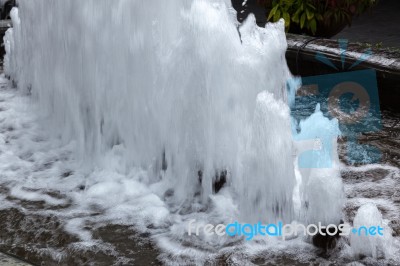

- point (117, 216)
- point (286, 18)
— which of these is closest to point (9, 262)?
point (117, 216)

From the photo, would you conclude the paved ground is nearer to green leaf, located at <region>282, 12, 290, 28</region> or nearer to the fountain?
the fountain

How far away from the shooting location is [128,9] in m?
4.24

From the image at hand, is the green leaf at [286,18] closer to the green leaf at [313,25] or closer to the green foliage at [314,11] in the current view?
the green foliage at [314,11]

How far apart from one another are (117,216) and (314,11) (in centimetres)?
314

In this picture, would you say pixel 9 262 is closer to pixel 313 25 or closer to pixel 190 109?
pixel 190 109

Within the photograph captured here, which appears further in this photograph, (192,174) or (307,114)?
(307,114)

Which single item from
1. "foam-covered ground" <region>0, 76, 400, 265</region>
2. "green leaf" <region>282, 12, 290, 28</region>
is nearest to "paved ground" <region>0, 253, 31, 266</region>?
"foam-covered ground" <region>0, 76, 400, 265</region>

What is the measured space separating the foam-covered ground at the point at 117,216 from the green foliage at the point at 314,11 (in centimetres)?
172

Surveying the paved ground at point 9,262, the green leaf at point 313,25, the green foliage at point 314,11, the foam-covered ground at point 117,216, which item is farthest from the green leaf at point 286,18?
the paved ground at point 9,262

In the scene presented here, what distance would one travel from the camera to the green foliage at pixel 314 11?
6148mm

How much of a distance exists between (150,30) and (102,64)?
0.41 metres

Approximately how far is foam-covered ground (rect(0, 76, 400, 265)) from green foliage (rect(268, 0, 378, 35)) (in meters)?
1.72

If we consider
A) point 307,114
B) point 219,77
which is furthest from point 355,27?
point 219,77

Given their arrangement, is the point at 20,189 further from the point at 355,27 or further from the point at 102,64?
the point at 355,27
